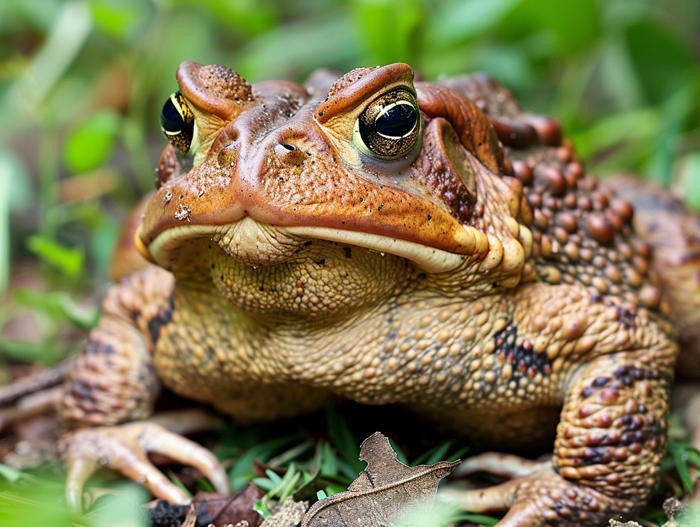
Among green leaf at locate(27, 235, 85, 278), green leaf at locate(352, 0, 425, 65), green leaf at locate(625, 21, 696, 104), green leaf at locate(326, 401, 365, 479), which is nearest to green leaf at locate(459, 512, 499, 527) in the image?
green leaf at locate(326, 401, 365, 479)

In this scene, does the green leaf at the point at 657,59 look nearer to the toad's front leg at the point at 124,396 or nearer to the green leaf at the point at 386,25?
the green leaf at the point at 386,25

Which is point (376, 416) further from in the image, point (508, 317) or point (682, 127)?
point (682, 127)

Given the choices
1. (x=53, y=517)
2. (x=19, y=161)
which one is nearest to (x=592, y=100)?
(x=19, y=161)

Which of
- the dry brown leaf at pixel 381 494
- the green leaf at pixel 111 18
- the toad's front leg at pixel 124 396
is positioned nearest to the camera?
the dry brown leaf at pixel 381 494

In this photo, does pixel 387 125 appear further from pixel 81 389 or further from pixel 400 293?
pixel 81 389

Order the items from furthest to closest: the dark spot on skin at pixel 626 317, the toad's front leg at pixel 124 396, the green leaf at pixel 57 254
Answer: the green leaf at pixel 57 254, the toad's front leg at pixel 124 396, the dark spot on skin at pixel 626 317

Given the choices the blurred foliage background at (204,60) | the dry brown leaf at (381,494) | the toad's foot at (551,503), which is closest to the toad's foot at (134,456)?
the dry brown leaf at (381,494)
